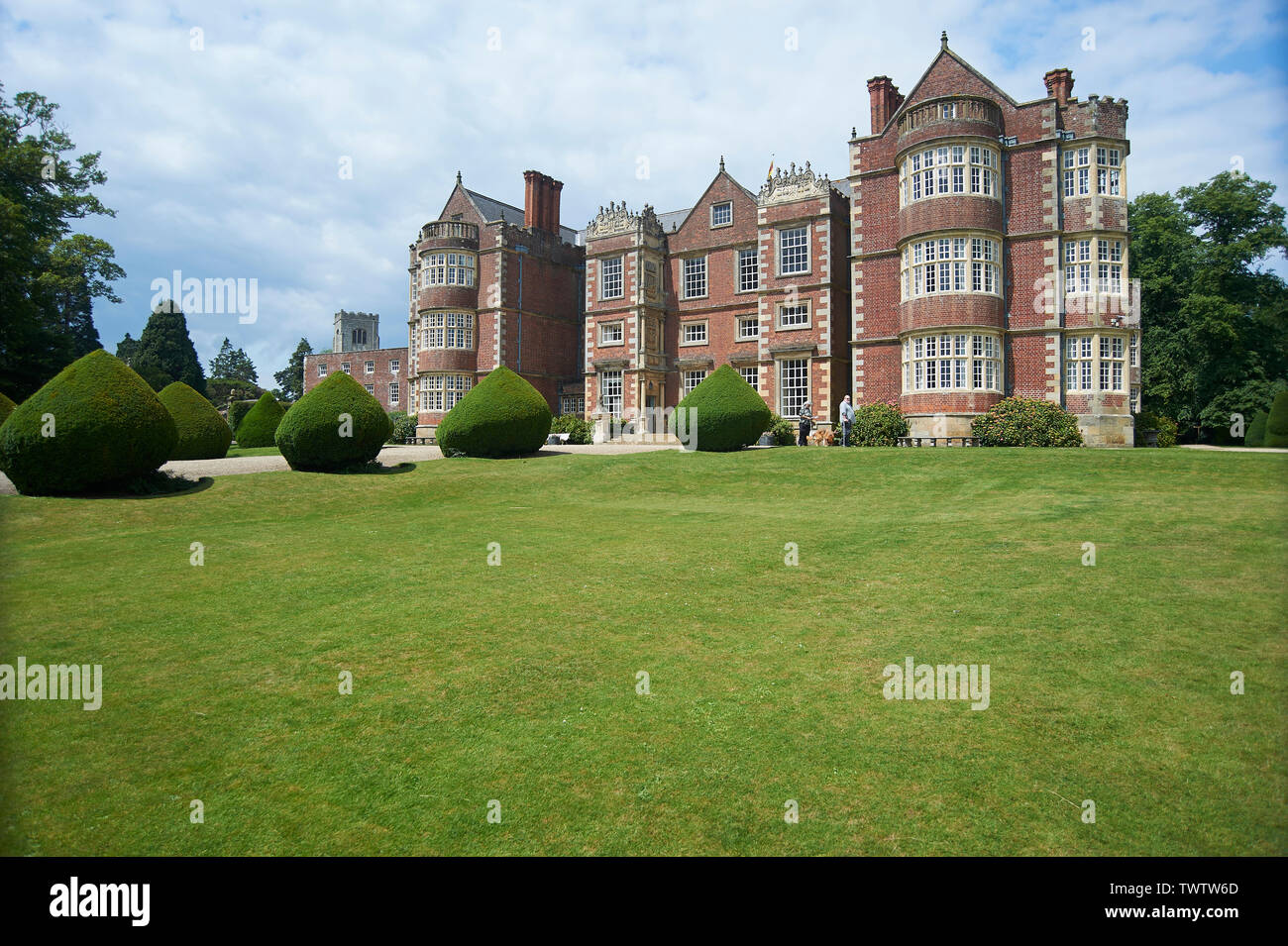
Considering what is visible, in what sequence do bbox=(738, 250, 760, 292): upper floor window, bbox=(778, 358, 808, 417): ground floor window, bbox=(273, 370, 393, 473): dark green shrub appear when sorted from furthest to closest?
bbox=(738, 250, 760, 292): upper floor window < bbox=(778, 358, 808, 417): ground floor window < bbox=(273, 370, 393, 473): dark green shrub

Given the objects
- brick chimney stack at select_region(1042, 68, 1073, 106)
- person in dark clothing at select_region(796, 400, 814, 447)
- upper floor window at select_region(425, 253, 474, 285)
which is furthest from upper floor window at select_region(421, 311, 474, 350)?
brick chimney stack at select_region(1042, 68, 1073, 106)

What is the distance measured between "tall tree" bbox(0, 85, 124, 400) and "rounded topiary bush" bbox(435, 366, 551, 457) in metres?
17.3

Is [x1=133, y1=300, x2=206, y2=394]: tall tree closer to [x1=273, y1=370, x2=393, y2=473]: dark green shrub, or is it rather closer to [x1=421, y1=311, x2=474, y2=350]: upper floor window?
[x1=421, y1=311, x2=474, y2=350]: upper floor window

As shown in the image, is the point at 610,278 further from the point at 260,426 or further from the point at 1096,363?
the point at 1096,363

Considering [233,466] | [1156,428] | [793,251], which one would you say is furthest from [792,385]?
[233,466]

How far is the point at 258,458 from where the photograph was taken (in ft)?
85.0

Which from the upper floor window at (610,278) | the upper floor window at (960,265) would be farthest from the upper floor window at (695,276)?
the upper floor window at (960,265)

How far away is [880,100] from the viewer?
3488 centimetres

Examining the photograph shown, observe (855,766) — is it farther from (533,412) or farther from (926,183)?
(926,183)

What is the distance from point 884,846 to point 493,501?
15.7 meters

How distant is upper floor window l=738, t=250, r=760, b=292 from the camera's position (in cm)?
4175
